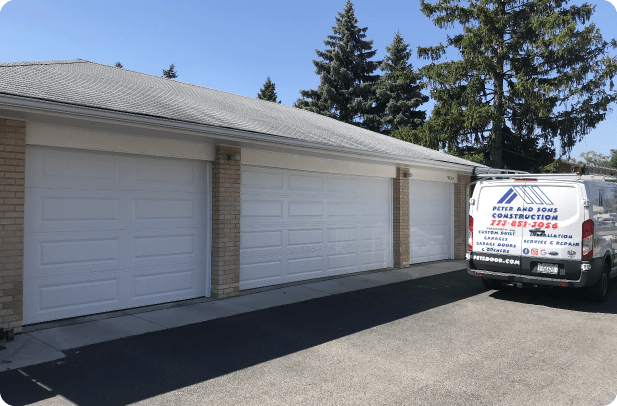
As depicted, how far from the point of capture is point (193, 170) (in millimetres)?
8055

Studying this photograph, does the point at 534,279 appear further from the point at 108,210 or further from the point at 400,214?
the point at 108,210

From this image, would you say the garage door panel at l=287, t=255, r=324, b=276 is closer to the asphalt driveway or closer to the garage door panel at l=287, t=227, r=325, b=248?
the garage door panel at l=287, t=227, r=325, b=248

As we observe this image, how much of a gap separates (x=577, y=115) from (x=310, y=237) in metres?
18.0

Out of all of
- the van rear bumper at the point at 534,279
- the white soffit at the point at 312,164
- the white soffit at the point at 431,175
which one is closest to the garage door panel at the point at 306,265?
the white soffit at the point at 312,164

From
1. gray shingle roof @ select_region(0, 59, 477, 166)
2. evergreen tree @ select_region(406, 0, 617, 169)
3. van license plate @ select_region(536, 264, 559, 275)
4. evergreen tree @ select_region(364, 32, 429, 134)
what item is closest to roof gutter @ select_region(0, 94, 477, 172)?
gray shingle roof @ select_region(0, 59, 477, 166)

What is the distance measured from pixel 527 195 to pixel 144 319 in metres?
6.64

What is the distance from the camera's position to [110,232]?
6938 millimetres

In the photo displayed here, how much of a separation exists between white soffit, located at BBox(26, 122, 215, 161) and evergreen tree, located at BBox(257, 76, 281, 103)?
3794 centimetres

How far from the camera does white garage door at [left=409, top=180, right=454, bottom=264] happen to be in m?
12.8

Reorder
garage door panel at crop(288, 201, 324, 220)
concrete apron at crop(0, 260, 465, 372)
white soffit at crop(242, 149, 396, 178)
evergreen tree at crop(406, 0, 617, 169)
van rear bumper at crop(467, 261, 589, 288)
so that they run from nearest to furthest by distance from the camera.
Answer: concrete apron at crop(0, 260, 465, 372) < van rear bumper at crop(467, 261, 589, 288) < white soffit at crop(242, 149, 396, 178) < garage door panel at crop(288, 201, 324, 220) < evergreen tree at crop(406, 0, 617, 169)

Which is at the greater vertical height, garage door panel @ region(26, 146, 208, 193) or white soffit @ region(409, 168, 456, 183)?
white soffit @ region(409, 168, 456, 183)

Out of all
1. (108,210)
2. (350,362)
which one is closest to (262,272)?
(108,210)

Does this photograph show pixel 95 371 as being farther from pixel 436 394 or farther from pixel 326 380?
pixel 436 394

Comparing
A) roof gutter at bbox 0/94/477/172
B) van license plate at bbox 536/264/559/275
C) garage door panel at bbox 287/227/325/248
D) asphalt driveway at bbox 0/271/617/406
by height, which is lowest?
asphalt driveway at bbox 0/271/617/406
